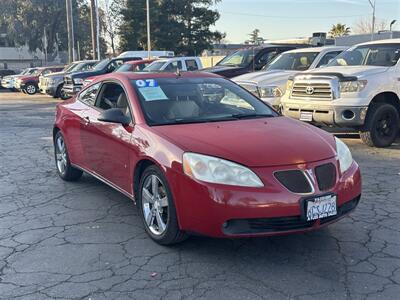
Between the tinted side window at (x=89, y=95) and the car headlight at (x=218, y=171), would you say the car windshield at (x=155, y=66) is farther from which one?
the car headlight at (x=218, y=171)

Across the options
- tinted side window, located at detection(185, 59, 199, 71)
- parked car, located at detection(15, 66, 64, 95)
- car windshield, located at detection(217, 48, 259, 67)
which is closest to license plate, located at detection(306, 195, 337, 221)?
car windshield, located at detection(217, 48, 259, 67)

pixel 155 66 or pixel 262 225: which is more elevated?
pixel 155 66

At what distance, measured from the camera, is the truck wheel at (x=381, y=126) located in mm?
8633

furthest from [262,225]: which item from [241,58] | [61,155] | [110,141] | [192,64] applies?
[192,64]

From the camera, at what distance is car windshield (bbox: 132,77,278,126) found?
488 cm

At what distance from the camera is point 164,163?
4156mm

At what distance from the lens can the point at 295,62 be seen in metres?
11.9

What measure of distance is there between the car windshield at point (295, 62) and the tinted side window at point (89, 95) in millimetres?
6573

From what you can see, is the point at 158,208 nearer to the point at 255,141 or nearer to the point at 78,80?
the point at 255,141

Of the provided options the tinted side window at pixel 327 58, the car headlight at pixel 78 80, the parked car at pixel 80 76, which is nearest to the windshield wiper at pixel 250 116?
the tinted side window at pixel 327 58

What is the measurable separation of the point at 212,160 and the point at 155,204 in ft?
2.70

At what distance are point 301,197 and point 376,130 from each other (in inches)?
218

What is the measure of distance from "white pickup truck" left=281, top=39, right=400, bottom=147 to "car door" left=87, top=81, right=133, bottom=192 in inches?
170

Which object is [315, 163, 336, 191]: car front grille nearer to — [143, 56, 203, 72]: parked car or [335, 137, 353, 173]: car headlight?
[335, 137, 353, 173]: car headlight
